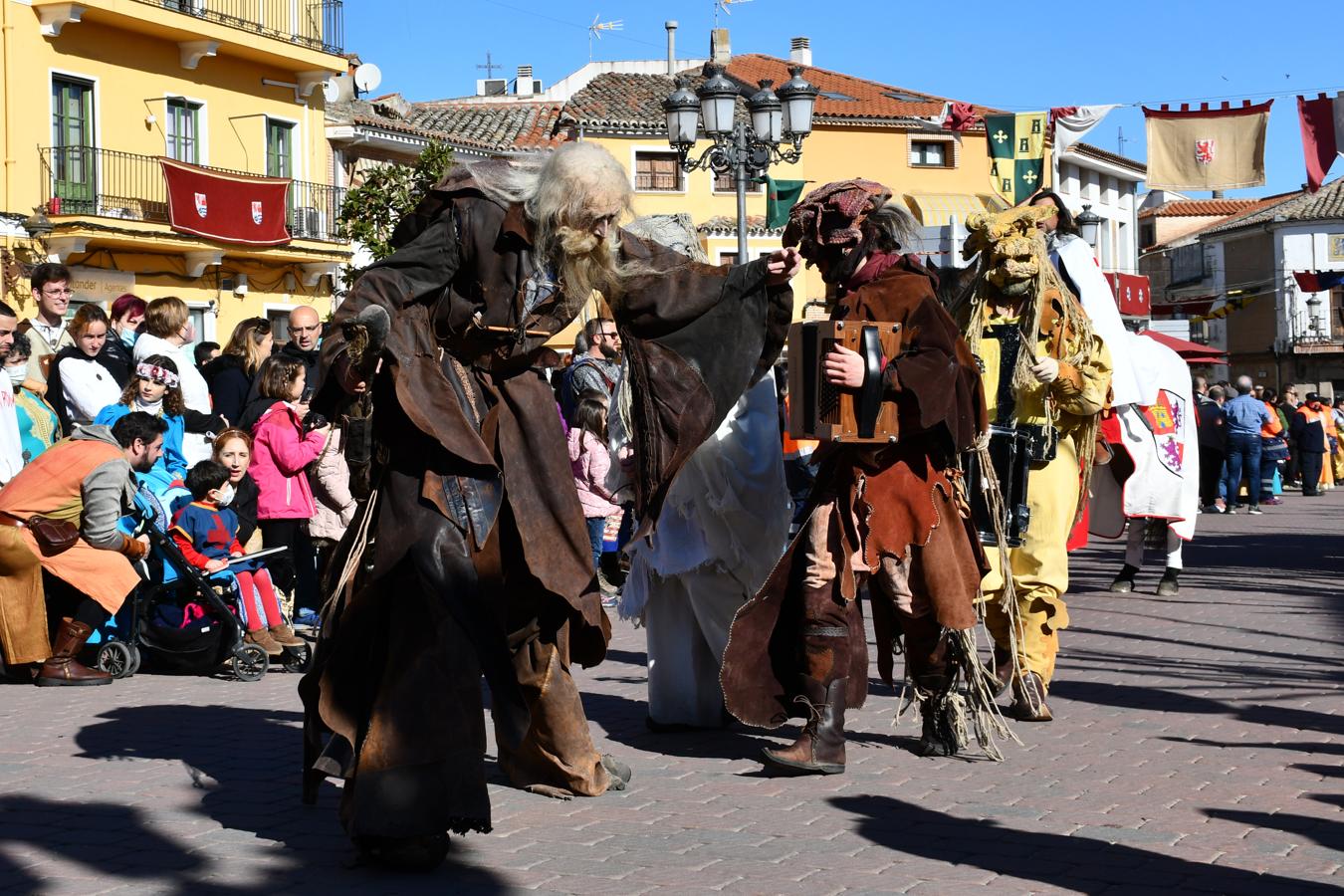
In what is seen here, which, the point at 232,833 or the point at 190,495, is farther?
the point at 190,495

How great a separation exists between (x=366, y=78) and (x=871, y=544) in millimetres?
35988

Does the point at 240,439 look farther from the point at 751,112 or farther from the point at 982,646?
the point at 751,112

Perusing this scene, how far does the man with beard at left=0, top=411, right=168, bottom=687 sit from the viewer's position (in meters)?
8.98

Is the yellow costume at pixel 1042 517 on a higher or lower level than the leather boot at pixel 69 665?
higher

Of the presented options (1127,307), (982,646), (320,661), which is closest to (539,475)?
(320,661)

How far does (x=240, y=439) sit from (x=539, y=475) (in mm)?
5126

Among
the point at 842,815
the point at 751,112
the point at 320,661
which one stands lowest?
the point at 842,815

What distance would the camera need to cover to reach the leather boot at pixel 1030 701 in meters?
7.39

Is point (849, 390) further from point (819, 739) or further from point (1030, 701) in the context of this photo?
point (1030, 701)

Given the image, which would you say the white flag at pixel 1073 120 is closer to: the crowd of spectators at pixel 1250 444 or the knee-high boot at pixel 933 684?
the crowd of spectators at pixel 1250 444

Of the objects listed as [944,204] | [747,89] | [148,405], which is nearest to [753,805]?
[148,405]

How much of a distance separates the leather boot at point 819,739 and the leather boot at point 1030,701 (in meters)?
1.27

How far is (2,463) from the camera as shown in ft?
31.3

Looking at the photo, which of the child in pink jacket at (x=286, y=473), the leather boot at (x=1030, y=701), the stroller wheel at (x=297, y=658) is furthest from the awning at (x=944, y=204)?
the leather boot at (x=1030, y=701)
